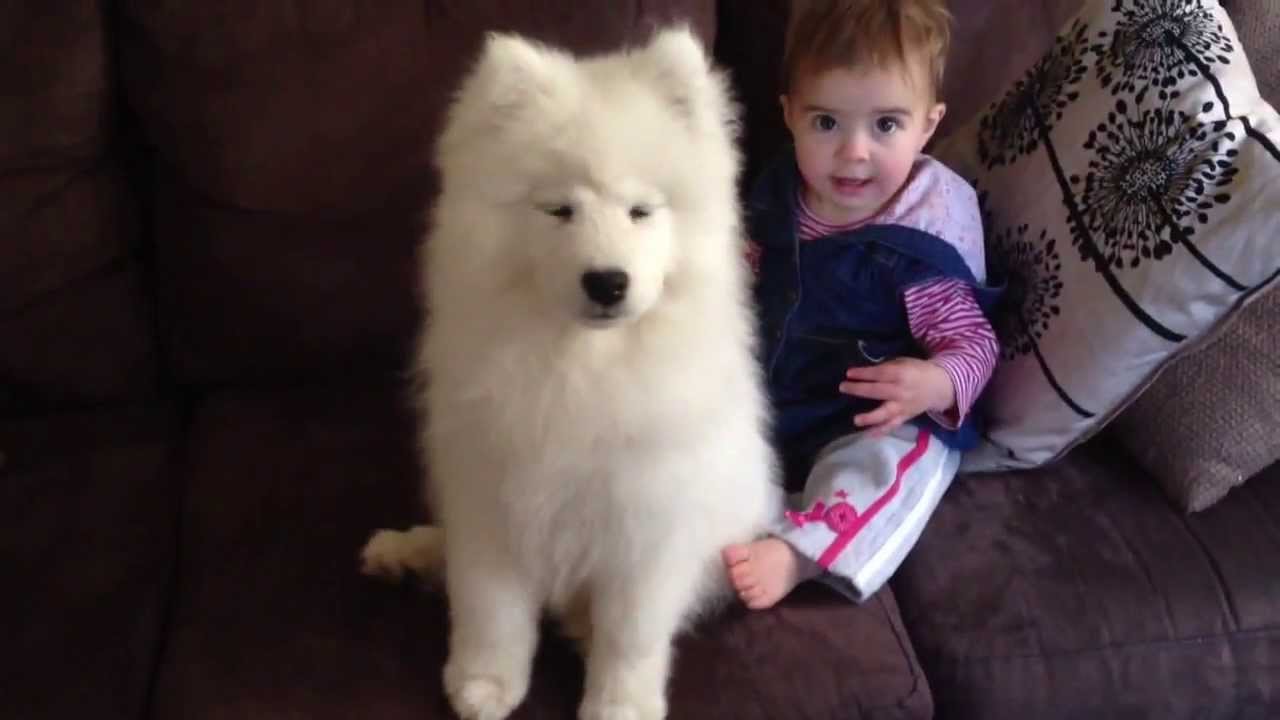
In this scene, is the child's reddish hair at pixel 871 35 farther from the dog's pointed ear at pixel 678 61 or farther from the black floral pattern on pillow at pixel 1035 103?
the dog's pointed ear at pixel 678 61

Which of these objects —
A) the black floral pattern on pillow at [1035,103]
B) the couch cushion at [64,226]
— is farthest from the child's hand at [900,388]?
the couch cushion at [64,226]

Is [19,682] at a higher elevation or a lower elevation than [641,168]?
lower

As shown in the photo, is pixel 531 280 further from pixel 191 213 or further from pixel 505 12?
pixel 191 213

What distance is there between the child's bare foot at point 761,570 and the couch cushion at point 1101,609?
0.54ft

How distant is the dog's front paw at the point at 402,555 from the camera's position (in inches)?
54.4

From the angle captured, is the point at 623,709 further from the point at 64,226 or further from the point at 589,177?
the point at 64,226

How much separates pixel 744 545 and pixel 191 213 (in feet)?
3.19

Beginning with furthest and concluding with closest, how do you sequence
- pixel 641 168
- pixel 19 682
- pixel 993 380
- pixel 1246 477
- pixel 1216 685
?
pixel 993 380 → pixel 1246 477 → pixel 1216 685 → pixel 19 682 → pixel 641 168

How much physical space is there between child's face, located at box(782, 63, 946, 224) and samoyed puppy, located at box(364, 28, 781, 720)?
305 mm

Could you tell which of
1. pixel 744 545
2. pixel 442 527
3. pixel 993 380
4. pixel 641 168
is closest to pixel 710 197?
pixel 641 168

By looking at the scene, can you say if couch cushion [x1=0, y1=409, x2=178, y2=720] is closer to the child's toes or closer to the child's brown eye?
the child's toes

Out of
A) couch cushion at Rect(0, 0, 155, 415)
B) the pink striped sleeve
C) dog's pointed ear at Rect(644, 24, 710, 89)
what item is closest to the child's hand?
the pink striped sleeve

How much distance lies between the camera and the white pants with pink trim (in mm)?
1382

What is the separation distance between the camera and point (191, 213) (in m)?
1.67
